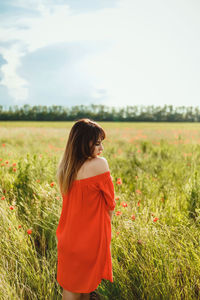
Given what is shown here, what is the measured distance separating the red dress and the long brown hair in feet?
0.37

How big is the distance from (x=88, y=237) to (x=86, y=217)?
16 centimetres

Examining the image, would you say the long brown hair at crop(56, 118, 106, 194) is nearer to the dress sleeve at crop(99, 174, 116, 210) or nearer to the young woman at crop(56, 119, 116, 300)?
the young woman at crop(56, 119, 116, 300)

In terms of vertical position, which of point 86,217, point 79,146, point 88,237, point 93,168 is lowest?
point 88,237

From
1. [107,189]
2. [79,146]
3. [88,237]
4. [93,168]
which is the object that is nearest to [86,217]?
[88,237]

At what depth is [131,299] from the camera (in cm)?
185

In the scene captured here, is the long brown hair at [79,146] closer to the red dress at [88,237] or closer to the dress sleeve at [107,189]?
the red dress at [88,237]

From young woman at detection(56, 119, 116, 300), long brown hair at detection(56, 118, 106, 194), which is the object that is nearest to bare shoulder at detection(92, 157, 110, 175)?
young woman at detection(56, 119, 116, 300)

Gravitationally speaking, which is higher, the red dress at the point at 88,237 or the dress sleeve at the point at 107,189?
the dress sleeve at the point at 107,189

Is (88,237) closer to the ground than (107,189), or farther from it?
closer to the ground

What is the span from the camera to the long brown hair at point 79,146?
1.72m

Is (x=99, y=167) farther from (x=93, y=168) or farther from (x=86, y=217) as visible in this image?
(x=86, y=217)

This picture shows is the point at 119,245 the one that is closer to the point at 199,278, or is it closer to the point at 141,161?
the point at 199,278

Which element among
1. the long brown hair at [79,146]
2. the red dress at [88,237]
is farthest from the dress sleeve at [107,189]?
the long brown hair at [79,146]

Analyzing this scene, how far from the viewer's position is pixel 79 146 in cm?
175
